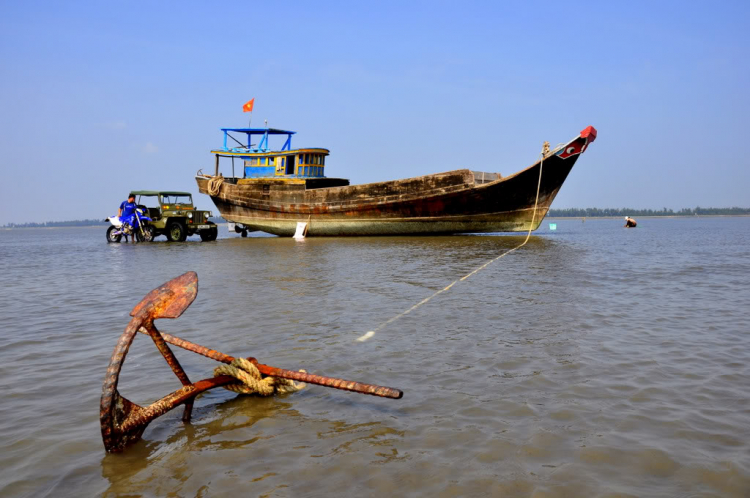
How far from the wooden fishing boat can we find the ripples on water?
14.9 m

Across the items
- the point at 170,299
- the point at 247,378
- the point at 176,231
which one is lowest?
the point at 247,378

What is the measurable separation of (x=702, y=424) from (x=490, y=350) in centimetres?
198

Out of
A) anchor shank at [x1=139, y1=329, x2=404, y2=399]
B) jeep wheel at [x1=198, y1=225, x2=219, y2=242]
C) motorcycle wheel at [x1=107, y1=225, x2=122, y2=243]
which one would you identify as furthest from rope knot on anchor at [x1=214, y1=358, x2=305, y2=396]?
motorcycle wheel at [x1=107, y1=225, x2=122, y2=243]

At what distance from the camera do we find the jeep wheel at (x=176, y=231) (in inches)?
996

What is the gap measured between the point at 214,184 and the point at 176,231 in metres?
5.55

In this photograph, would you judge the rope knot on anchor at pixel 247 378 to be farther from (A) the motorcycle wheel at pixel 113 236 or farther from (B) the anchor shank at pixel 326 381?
(A) the motorcycle wheel at pixel 113 236

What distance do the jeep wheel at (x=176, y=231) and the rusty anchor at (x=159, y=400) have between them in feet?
76.2

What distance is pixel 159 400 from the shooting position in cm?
317

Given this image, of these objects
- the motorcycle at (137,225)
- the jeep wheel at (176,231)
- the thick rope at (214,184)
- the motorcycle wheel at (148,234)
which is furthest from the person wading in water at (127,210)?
the thick rope at (214,184)

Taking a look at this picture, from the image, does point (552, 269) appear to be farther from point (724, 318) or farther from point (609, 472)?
point (609, 472)

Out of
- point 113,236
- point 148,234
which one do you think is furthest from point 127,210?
point 113,236

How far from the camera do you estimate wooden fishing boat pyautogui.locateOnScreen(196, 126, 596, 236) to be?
22.9 m

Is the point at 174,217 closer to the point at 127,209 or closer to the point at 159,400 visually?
the point at 127,209

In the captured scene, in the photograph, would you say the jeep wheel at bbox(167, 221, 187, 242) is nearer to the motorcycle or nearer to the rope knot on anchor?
the motorcycle
